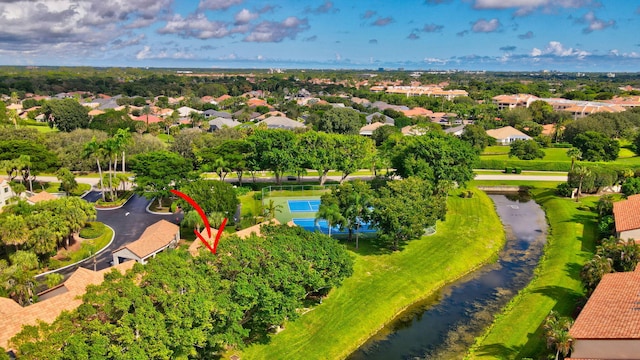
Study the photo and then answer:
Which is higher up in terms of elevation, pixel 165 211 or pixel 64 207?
pixel 64 207

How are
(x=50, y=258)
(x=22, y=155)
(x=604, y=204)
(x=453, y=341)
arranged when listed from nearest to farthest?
(x=453, y=341)
(x=50, y=258)
(x=604, y=204)
(x=22, y=155)

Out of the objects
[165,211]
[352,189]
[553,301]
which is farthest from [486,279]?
[165,211]

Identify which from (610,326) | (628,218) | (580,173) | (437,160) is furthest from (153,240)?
(580,173)

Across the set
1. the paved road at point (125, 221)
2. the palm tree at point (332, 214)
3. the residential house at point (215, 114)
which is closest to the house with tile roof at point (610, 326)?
the palm tree at point (332, 214)

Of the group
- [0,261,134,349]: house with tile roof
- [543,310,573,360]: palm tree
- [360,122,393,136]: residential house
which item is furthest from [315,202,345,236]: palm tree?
[360,122,393,136]: residential house

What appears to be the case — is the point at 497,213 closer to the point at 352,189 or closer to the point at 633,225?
the point at 633,225

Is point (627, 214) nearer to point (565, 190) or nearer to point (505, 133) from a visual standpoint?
point (565, 190)
